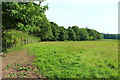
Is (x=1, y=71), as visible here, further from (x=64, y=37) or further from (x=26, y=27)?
(x=64, y=37)

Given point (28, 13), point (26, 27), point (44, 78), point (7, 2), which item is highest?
point (7, 2)

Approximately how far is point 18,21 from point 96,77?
597 centimetres

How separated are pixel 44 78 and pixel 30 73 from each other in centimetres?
91

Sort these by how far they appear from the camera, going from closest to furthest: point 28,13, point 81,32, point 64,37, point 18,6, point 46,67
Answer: point 46,67, point 18,6, point 28,13, point 64,37, point 81,32

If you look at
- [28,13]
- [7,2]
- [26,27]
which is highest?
[7,2]

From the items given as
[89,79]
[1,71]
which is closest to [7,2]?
[1,71]

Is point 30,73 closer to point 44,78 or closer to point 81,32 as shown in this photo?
point 44,78

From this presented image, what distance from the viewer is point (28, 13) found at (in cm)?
787

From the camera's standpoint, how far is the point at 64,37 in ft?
215

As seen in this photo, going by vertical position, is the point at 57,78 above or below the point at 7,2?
below

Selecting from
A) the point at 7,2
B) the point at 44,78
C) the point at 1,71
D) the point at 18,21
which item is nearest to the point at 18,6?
the point at 7,2

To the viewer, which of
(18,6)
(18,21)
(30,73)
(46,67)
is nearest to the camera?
(30,73)

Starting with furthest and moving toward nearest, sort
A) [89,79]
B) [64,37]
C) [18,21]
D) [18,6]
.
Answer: [64,37], [18,21], [18,6], [89,79]

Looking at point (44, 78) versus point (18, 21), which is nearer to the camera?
point (44, 78)
